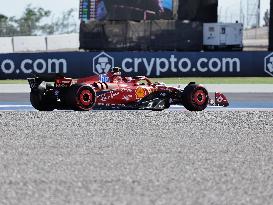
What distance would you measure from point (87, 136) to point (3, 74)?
16.4m

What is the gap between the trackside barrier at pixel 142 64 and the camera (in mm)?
27734

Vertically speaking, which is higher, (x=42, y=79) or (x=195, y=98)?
(x=42, y=79)

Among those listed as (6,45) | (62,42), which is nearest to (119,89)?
(6,45)

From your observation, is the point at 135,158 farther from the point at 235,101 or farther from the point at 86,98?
the point at 235,101

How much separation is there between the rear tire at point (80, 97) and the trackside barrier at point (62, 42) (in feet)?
141

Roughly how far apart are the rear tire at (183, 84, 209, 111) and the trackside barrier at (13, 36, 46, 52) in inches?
1508

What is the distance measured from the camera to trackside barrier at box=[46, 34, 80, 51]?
5940cm

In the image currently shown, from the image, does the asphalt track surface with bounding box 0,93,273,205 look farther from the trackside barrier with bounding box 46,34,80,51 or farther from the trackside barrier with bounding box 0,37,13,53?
the trackside barrier with bounding box 46,34,80,51

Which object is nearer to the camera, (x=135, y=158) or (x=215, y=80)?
(x=135, y=158)

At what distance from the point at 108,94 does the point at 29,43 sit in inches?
1608

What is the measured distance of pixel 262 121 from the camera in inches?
573

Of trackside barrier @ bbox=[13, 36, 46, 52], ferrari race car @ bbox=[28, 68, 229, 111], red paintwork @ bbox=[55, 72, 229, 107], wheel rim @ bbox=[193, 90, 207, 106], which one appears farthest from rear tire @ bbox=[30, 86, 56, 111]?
trackside barrier @ bbox=[13, 36, 46, 52]

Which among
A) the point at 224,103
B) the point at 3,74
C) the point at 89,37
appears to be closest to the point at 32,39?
the point at 89,37

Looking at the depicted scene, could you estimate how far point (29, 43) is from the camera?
5650 centimetres
